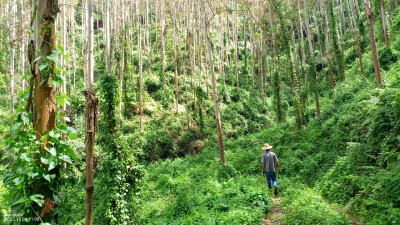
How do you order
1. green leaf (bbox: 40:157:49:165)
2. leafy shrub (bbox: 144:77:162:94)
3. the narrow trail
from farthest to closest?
1. leafy shrub (bbox: 144:77:162:94)
2. the narrow trail
3. green leaf (bbox: 40:157:49:165)

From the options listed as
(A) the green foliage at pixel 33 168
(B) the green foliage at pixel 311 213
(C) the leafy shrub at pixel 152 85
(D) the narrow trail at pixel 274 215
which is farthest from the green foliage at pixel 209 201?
(C) the leafy shrub at pixel 152 85

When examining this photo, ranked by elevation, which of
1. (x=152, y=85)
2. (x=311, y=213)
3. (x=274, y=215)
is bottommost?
(x=274, y=215)

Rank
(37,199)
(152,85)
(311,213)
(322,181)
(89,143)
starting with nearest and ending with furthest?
(37,199)
(89,143)
(311,213)
(322,181)
(152,85)

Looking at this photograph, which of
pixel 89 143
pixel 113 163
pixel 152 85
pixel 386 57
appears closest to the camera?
pixel 89 143

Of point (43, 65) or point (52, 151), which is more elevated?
point (43, 65)

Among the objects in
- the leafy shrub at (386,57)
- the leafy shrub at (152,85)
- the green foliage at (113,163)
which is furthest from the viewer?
the leafy shrub at (152,85)

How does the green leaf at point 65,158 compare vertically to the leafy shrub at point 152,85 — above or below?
below

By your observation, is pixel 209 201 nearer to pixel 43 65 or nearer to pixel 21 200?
pixel 21 200

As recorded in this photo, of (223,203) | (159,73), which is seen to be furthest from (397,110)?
(159,73)

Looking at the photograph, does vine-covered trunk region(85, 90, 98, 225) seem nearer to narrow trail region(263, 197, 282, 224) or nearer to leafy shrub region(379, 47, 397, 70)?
narrow trail region(263, 197, 282, 224)

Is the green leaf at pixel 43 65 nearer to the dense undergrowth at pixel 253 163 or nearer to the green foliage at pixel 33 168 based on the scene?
the green foliage at pixel 33 168

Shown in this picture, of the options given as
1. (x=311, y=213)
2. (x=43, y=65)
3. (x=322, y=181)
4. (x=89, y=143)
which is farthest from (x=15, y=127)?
(x=322, y=181)

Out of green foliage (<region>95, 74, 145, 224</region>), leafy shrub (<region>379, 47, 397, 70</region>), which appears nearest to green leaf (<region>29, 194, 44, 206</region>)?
green foliage (<region>95, 74, 145, 224</region>)

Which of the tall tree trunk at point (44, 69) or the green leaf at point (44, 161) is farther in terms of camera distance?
the tall tree trunk at point (44, 69)
